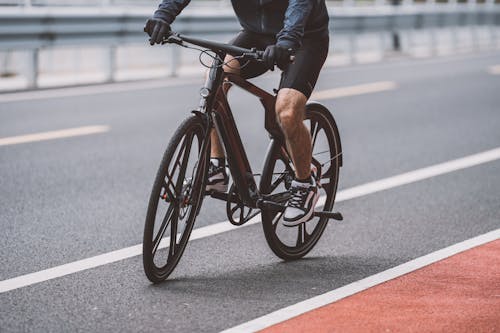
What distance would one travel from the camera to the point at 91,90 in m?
14.1

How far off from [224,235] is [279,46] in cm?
188

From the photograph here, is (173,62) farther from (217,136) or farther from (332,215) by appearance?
(217,136)

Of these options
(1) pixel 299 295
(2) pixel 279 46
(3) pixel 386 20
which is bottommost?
(3) pixel 386 20

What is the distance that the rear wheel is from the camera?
234 inches

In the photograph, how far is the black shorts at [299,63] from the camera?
18.5ft

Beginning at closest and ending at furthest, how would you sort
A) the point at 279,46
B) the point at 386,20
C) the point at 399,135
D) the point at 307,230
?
the point at 279,46, the point at 307,230, the point at 399,135, the point at 386,20

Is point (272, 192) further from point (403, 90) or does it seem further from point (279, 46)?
point (403, 90)

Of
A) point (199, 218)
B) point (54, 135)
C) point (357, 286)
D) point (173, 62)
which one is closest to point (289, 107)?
point (357, 286)

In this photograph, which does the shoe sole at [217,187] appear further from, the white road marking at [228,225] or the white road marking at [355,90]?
the white road marking at [355,90]

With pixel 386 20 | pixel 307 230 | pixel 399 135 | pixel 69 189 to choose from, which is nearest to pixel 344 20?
pixel 386 20

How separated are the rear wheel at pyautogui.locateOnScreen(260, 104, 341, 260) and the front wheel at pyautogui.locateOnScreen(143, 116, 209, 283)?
0.52 metres

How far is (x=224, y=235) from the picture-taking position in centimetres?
673

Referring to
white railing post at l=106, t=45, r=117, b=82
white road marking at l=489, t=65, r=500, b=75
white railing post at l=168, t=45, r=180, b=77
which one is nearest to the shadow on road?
white railing post at l=106, t=45, r=117, b=82

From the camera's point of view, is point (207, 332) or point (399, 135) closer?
point (207, 332)
